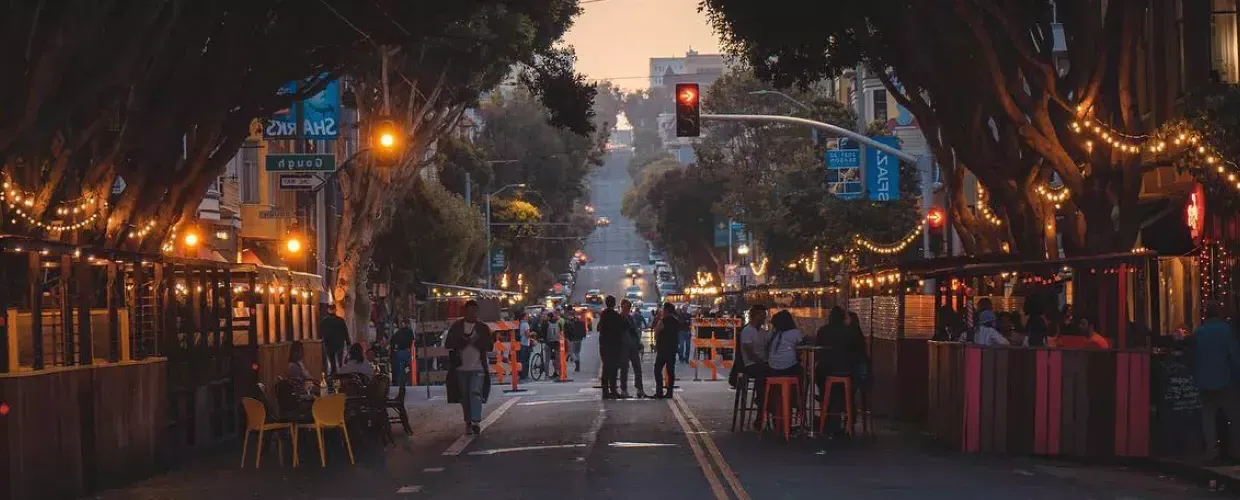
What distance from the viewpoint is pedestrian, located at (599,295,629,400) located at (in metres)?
31.6

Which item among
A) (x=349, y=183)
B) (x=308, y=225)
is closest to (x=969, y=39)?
(x=349, y=183)

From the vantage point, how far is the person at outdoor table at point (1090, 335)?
66.7ft

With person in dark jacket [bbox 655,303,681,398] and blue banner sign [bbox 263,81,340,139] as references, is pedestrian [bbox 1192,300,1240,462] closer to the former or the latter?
person in dark jacket [bbox 655,303,681,398]

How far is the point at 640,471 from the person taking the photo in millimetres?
18062

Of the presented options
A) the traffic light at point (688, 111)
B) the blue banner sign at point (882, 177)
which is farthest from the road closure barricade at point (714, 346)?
the traffic light at point (688, 111)

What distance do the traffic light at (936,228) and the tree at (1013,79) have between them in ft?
27.9

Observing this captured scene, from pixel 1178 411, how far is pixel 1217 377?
99 centimetres

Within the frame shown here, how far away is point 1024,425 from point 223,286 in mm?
11331

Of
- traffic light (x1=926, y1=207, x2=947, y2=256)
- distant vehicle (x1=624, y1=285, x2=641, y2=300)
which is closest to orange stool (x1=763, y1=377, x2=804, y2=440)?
traffic light (x1=926, y1=207, x2=947, y2=256)

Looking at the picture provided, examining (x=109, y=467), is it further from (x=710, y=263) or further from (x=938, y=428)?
(x=710, y=263)

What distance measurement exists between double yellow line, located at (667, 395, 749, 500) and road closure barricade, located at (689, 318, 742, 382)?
A: 13625 millimetres

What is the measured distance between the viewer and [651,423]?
25359mm

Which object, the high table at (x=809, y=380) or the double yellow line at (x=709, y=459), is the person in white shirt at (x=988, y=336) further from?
the double yellow line at (x=709, y=459)

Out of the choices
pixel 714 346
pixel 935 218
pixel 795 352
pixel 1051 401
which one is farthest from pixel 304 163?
pixel 1051 401
